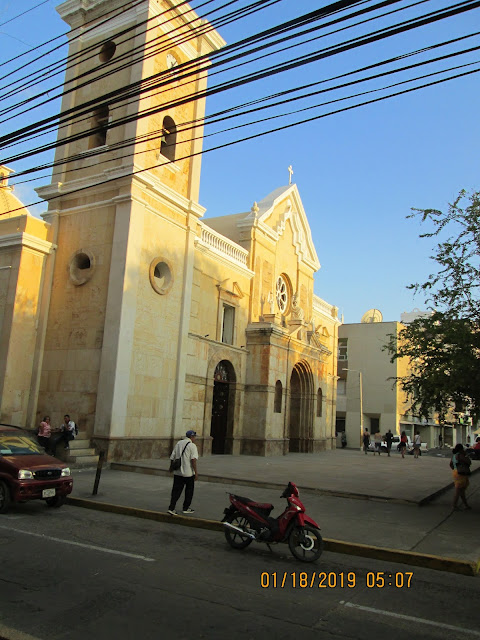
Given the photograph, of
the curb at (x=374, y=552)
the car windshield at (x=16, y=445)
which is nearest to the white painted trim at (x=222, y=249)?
the car windshield at (x=16, y=445)

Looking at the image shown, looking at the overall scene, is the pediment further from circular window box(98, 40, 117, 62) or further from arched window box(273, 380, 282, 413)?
circular window box(98, 40, 117, 62)

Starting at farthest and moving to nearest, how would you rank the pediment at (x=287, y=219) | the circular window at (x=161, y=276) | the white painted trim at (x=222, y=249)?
the pediment at (x=287, y=219), the white painted trim at (x=222, y=249), the circular window at (x=161, y=276)

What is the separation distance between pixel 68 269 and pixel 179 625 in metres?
16.2

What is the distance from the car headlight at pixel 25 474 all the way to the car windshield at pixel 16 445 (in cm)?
75

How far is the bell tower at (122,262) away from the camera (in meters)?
17.8

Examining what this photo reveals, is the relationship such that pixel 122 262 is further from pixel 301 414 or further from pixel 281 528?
pixel 301 414

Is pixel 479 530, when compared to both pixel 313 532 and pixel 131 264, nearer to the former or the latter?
pixel 313 532

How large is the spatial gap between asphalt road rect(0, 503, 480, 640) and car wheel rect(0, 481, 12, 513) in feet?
4.45

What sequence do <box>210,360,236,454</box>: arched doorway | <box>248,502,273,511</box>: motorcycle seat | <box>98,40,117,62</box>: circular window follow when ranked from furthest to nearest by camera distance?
1. <box>210,360,236,454</box>: arched doorway
2. <box>98,40,117,62</box>: circular window
3. <box>248,502,273,511</box>: motorcycle seat

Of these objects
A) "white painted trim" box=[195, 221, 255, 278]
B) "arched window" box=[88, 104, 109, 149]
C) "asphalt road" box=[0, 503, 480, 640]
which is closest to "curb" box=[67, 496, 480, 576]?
"asphalt road" box=[0, 503, 480, 640]

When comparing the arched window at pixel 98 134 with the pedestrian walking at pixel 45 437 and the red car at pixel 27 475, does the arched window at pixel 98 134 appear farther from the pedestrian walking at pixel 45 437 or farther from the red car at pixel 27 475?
the red car at pixel 27 475

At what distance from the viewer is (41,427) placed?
16766 mm

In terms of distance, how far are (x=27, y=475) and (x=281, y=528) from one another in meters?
5.13

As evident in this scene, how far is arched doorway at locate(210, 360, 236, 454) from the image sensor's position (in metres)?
24.0
